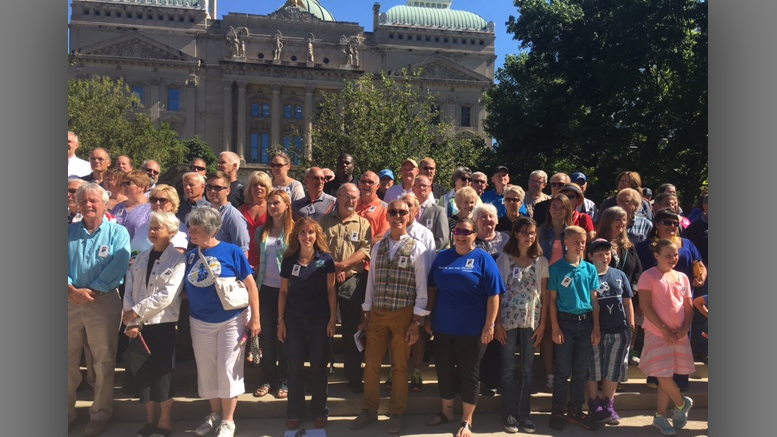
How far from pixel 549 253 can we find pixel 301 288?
9.13ft

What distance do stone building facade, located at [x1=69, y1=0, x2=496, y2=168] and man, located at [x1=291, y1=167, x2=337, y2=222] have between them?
58.4 metres

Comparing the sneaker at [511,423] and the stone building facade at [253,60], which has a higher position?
the stone building facade at [253,60]

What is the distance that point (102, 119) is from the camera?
1373 inches

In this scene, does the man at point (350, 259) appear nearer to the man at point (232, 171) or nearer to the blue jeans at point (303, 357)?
the blue jeans at point (303, 357)

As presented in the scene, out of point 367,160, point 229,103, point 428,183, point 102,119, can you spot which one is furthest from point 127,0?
point 428,183

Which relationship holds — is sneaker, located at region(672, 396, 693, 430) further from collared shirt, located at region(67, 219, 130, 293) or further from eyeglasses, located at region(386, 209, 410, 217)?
collared shirt, located at region(67, 219, 130, 293)

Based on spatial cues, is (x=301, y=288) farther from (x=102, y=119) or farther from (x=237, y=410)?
(x=102, y=119)

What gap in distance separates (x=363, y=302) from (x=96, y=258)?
8.98 feet

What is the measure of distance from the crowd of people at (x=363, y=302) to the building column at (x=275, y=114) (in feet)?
198

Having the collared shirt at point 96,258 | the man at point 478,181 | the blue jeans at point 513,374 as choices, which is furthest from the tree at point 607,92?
the collared shirt at point 96,258

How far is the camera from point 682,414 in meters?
6.28

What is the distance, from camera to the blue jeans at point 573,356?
6.16 meters

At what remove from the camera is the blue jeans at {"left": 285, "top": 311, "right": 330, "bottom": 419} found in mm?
5969

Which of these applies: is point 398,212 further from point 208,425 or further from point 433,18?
point 433,18
